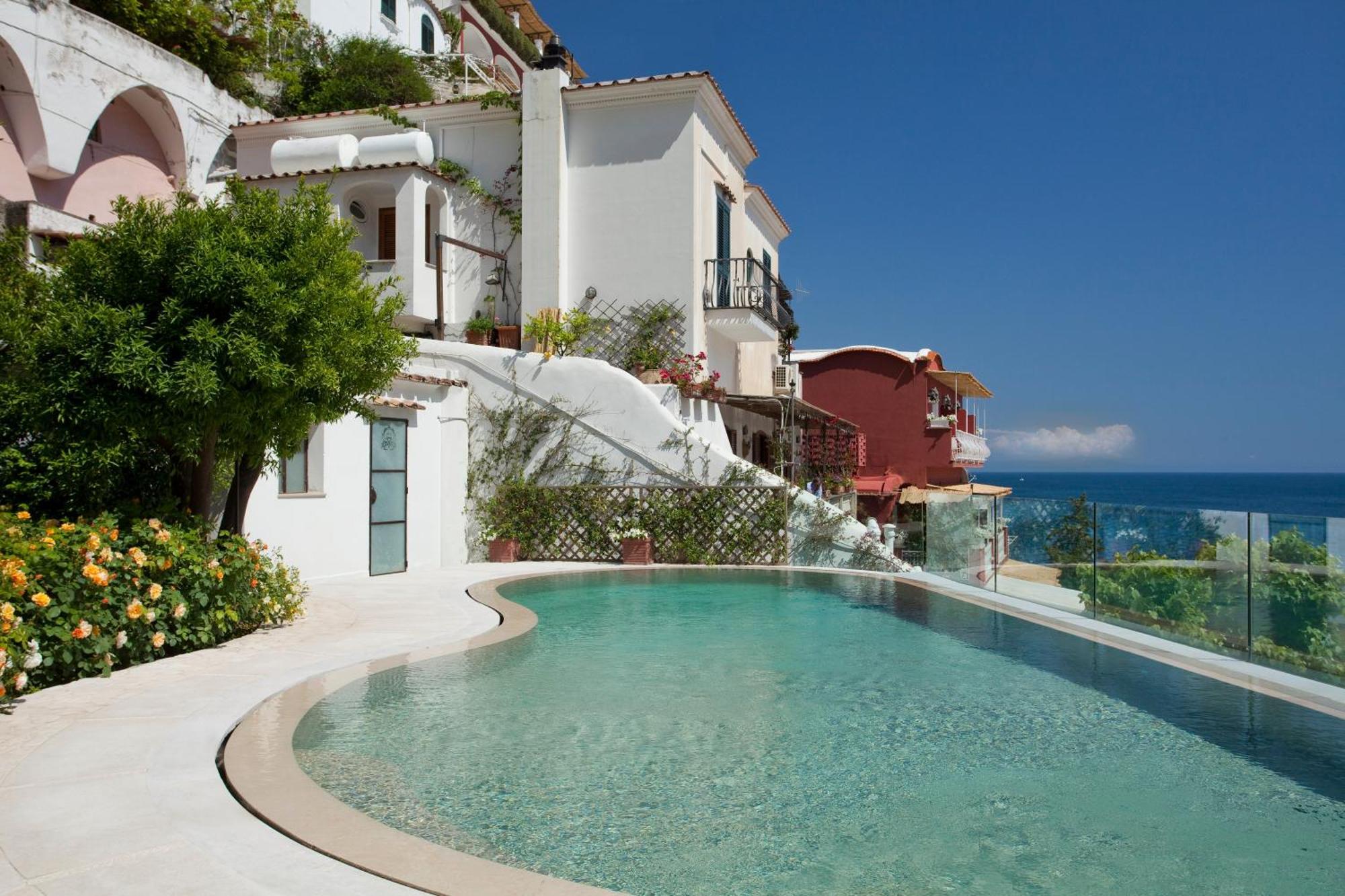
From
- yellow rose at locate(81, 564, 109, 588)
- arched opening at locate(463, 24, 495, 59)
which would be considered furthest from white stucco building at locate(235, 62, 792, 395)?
arched opening at locate(463, 24, 495, 59)

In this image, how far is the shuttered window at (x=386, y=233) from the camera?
65.7 ft

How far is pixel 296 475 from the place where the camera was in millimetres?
11508

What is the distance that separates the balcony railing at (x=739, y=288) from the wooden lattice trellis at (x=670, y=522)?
5051 millimetres

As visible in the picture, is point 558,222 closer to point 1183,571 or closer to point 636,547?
point 636,547

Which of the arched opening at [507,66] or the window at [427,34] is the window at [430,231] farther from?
the window at [427,34]

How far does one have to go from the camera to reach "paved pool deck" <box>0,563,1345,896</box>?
10.7 feet

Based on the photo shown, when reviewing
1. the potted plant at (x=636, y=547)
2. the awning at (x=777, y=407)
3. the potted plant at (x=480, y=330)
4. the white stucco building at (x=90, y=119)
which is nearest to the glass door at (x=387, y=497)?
the potted plant at (x=636, y=547)

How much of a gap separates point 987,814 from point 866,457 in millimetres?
26452

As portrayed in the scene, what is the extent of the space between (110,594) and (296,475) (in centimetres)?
538

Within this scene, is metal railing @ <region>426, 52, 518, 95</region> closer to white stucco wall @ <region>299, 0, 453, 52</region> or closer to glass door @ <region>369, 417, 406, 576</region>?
white stucco wall @ <region>299, 0, 453, 52</region>

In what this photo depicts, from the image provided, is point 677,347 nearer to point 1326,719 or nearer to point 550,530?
point 550,530

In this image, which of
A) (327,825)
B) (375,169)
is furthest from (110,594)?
(375,169)

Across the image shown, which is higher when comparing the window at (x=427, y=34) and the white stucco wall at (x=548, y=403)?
the window at (x=427, y=34)

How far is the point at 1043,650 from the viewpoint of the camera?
845cm
